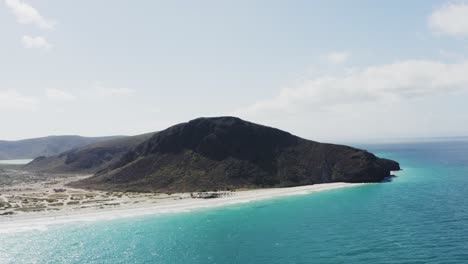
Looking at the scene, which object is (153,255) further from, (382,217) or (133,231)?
(382,217)

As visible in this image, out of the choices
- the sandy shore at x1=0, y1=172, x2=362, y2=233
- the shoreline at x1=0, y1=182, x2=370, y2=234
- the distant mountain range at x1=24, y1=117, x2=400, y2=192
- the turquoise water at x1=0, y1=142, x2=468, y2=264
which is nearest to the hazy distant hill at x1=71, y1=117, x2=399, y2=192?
the distant mountain range at x1=24, y1=117, x2=400, y2=192

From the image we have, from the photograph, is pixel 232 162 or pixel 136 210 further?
pixel 232 162

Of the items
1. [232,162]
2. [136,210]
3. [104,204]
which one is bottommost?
[136,210]

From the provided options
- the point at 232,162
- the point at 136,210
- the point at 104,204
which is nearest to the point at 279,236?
the point at 136,210

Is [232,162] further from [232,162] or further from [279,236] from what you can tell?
[279,236]

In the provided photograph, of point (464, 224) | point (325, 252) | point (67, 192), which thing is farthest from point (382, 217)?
point (67, 192)

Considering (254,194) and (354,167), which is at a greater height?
(354,167)

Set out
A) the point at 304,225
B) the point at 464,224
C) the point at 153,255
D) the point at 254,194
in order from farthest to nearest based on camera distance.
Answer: the point at 254,194 < the point at 304,225 < the point at 464,224 < the point at 153,255
